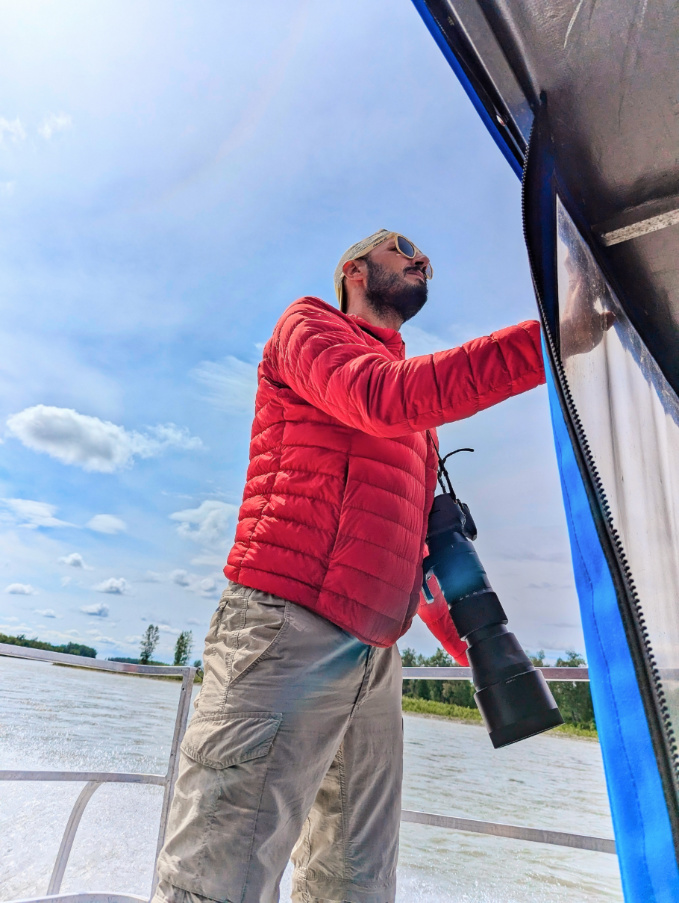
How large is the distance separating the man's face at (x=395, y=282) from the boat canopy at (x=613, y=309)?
430 millimetres

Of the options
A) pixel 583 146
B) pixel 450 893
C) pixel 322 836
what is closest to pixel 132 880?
pixel 450 893

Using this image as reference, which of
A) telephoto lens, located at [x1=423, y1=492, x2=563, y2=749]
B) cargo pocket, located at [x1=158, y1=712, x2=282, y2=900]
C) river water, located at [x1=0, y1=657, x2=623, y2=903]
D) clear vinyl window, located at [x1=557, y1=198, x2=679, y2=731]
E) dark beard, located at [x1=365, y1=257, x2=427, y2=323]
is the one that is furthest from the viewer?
river water, located at [x1=0, y1=657, x2=623, y2=903]

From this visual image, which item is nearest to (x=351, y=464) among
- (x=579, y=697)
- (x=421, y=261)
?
(x=421, y=261)

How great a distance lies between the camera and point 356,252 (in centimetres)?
157

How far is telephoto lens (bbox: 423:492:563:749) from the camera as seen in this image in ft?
2.87

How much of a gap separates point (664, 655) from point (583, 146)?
0.75 m

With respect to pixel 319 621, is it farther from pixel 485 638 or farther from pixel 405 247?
pixel 405 247

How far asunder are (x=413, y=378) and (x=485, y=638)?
51 centimetres

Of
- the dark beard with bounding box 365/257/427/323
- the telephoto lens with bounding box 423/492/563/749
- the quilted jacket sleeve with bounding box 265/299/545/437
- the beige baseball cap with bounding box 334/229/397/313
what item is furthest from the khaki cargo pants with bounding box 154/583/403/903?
the beige baseball cap with bounding box 334/229/397/313

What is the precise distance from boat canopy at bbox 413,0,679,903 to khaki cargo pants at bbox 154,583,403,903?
51cm

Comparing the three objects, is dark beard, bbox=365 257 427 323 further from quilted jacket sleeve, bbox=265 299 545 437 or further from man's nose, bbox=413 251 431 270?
quilted jacket sleeve, bbox=265 299 545 437

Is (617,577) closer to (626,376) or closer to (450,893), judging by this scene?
(626,376)

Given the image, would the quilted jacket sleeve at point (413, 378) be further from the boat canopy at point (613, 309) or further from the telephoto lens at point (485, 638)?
the telephoto lens at point (485, 638)

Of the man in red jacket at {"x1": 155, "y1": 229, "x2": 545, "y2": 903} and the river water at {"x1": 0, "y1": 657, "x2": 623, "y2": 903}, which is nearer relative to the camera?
the man in red jacket at {"x1": 155, "y1": 229, "x2": 545, "y2": 903}
